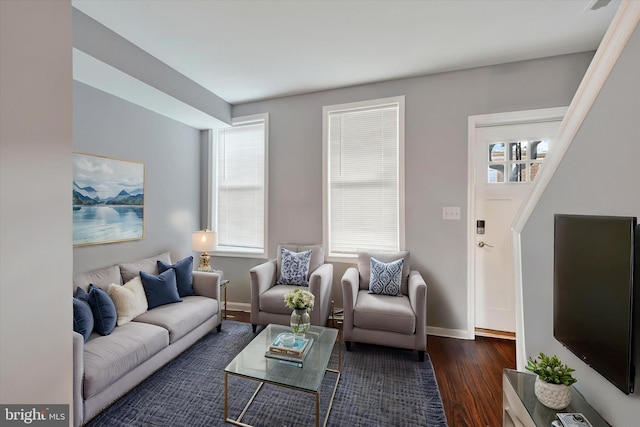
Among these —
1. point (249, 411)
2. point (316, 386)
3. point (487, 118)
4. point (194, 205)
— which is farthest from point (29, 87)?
point (487, 118)

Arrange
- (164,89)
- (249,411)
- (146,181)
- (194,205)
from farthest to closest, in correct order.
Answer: (194,205) → (146,181) → (164,89) → (249,411)

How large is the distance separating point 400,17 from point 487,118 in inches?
55.5

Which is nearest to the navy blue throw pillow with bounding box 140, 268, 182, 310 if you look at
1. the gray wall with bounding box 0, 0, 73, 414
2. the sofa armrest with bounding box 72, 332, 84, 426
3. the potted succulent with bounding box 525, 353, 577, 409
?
the sofa armrest with bounding box 72, 332, 84, 426

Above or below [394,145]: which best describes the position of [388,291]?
below

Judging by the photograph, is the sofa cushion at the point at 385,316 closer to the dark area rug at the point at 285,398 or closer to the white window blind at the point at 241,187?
the dark area rug at the point at 285,398

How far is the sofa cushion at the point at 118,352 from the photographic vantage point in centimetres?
162

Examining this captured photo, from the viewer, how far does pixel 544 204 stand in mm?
1510

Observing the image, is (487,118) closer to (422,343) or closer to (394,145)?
(394,145)

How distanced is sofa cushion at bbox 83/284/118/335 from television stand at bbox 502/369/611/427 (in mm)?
2548

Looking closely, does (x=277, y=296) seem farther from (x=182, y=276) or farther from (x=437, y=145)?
(x=437, y=145)

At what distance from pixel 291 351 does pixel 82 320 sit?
1.45m

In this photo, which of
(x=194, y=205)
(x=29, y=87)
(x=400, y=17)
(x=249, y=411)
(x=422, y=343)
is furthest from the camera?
(x=194, y=205)

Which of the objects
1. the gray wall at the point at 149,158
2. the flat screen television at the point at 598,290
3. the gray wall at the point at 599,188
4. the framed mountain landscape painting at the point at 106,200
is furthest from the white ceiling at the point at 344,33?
the flat screen television at the point at 598,290

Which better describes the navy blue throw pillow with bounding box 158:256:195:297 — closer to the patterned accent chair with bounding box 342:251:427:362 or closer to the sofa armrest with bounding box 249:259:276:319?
the sofa armrest with bounding box 249:259:276:319
